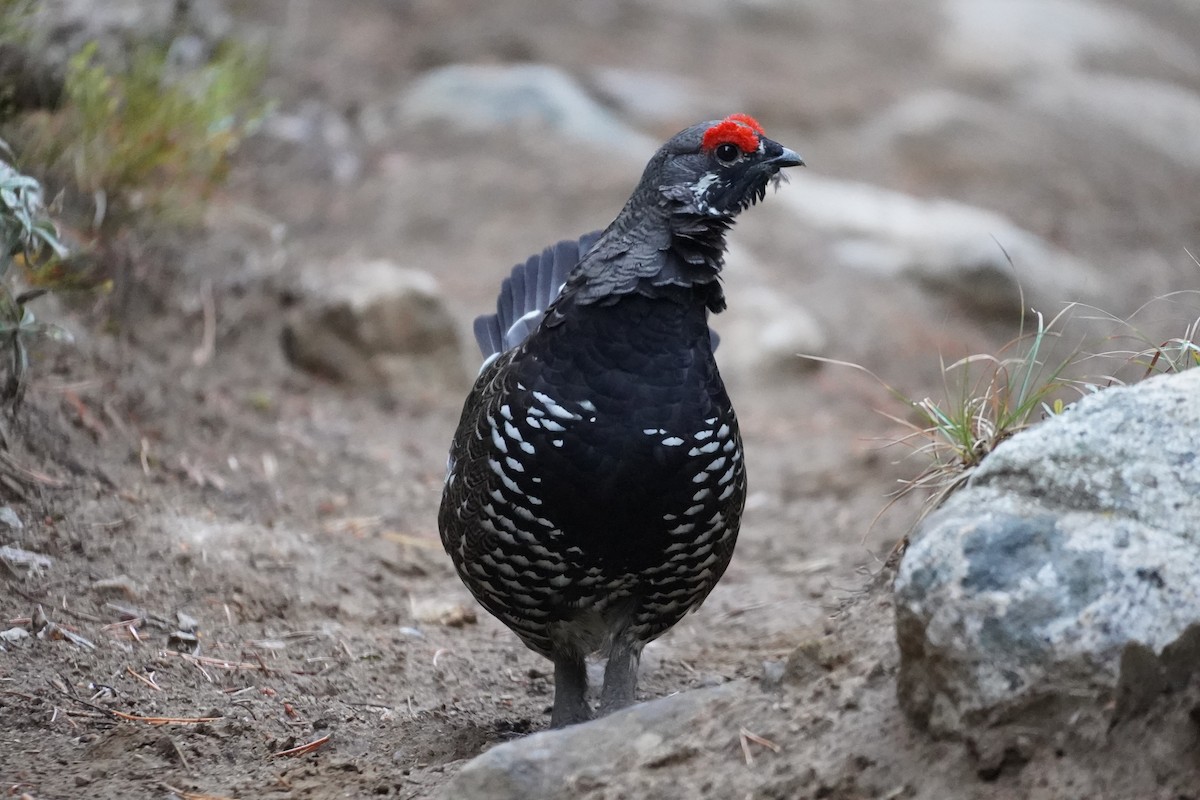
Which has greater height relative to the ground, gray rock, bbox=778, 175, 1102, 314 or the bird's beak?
the bird's beak

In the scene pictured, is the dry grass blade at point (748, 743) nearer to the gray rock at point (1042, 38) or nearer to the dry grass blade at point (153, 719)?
the dry grass blade at point (153, 719)

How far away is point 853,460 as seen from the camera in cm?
689

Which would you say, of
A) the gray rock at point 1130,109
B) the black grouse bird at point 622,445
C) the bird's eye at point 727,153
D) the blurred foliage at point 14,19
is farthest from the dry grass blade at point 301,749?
the gray rock at point 1130,109

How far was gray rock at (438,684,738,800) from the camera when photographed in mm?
2732

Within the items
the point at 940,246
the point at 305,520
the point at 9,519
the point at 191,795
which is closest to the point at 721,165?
the point at 191,795

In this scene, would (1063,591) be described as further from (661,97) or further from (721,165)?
(661,97)

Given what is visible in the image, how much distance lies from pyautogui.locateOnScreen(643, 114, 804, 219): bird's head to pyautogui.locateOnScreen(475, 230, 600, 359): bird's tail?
1073mm

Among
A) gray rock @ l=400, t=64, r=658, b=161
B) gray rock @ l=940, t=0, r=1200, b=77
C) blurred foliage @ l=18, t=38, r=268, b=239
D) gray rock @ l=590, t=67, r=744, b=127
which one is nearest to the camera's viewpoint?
blurred foliage @ l=18, t=38, r=268, b=239

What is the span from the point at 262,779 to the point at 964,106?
11320mm

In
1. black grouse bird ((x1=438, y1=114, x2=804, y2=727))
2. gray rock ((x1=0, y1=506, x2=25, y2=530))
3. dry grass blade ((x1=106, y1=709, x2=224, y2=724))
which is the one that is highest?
black grouse bird ((x1=438, y1=114, x2=804, y2=727))

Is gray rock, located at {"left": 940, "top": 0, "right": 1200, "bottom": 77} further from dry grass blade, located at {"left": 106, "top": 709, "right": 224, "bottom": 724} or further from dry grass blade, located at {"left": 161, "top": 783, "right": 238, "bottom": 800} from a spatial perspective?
dry grass blade, located at {"left": 161, "top": 783, "right": 238, "bottom": 800}

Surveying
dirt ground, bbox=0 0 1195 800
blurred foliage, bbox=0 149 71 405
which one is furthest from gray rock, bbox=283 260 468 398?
blurred foliage, bbox=0 149 71 405

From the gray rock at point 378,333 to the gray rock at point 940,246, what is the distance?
3.98 meters

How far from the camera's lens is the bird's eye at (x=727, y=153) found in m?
3.74
